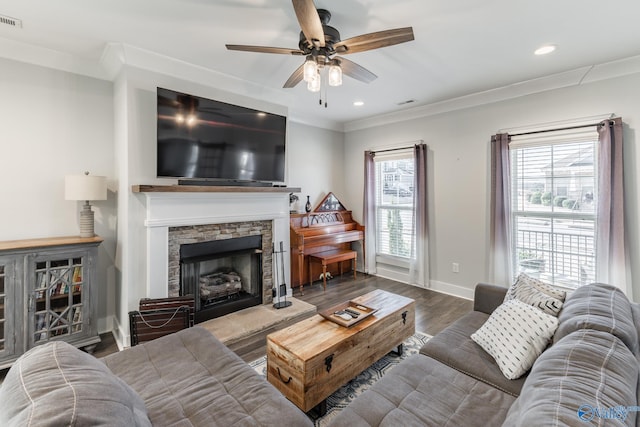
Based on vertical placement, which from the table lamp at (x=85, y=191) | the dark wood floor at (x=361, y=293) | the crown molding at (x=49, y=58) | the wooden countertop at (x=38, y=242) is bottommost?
the dark wood floor at (x=361, y=293)

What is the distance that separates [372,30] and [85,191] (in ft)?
9.20

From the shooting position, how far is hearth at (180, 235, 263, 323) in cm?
312

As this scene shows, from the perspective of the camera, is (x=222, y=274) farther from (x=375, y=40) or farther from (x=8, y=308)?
(x=375, y=40)

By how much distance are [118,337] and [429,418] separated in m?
2.93

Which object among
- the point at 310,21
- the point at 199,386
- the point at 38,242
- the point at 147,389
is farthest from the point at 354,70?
the point at 38,242

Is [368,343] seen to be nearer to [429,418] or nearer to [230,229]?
[429,418]

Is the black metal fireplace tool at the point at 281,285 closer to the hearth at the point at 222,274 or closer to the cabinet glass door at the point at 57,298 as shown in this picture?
the hearth at the point at 222,274

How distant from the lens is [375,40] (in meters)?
1.85

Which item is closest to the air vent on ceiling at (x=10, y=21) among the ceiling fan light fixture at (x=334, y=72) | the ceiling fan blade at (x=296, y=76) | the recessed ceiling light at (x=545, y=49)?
the ceiling fan blade at (x=296, y=76)

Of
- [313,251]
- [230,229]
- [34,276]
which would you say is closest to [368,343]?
[230,229]

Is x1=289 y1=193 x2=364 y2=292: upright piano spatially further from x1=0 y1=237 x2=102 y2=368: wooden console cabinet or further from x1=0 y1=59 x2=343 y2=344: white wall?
x1=0 y1=237 x2=102 y2=368: wooden console cabinet

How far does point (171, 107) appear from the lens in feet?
9.18

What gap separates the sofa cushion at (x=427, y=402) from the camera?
1296 mm

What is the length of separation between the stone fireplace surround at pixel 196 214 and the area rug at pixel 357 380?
1.26 m
